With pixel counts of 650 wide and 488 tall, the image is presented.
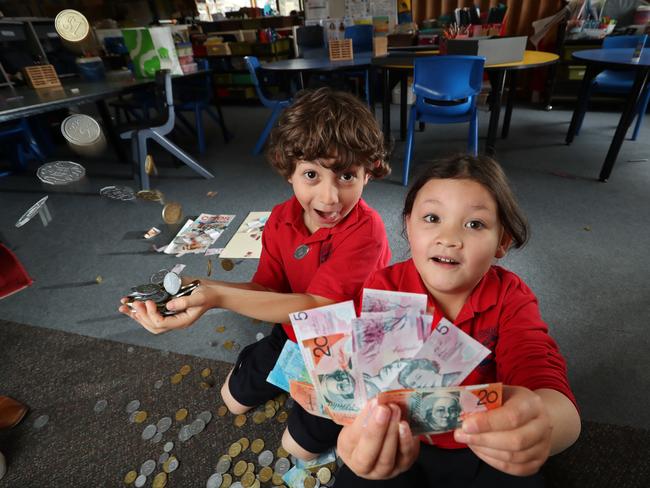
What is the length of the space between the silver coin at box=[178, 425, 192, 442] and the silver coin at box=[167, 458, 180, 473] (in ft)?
0.20

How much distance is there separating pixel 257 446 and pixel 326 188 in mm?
779

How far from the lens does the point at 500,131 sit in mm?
3510

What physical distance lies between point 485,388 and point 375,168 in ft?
2.22

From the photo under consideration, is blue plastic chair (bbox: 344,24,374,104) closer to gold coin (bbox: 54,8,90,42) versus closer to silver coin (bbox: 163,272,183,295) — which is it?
gold coin (bbox: 54,8,90,42)

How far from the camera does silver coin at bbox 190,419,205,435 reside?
112 centimetres

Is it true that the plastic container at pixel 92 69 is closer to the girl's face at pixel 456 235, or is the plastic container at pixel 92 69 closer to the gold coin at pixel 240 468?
the gold coin at pixel 240 468

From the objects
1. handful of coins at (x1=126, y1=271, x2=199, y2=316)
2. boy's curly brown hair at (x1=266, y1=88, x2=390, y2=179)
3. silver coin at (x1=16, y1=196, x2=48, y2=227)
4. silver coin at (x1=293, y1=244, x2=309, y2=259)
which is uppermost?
boy's curly brown hair at (x1=266, y1=88, x2=390, y2=179)

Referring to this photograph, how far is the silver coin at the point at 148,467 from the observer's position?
1.03 meters

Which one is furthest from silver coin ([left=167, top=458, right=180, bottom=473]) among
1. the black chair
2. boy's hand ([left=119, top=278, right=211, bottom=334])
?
the black chair

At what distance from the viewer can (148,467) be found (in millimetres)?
1038

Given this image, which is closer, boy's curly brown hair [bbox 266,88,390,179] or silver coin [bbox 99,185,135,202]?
boy's curly brown hair [bbox 266,88,390,179]

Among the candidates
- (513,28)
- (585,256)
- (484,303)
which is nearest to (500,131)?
(513,28)

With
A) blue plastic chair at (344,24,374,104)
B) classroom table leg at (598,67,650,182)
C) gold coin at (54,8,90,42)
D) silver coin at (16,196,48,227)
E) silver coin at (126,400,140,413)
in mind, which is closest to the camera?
silver coin at (126,400,140,413)

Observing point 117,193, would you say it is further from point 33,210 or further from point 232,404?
point 232,404
